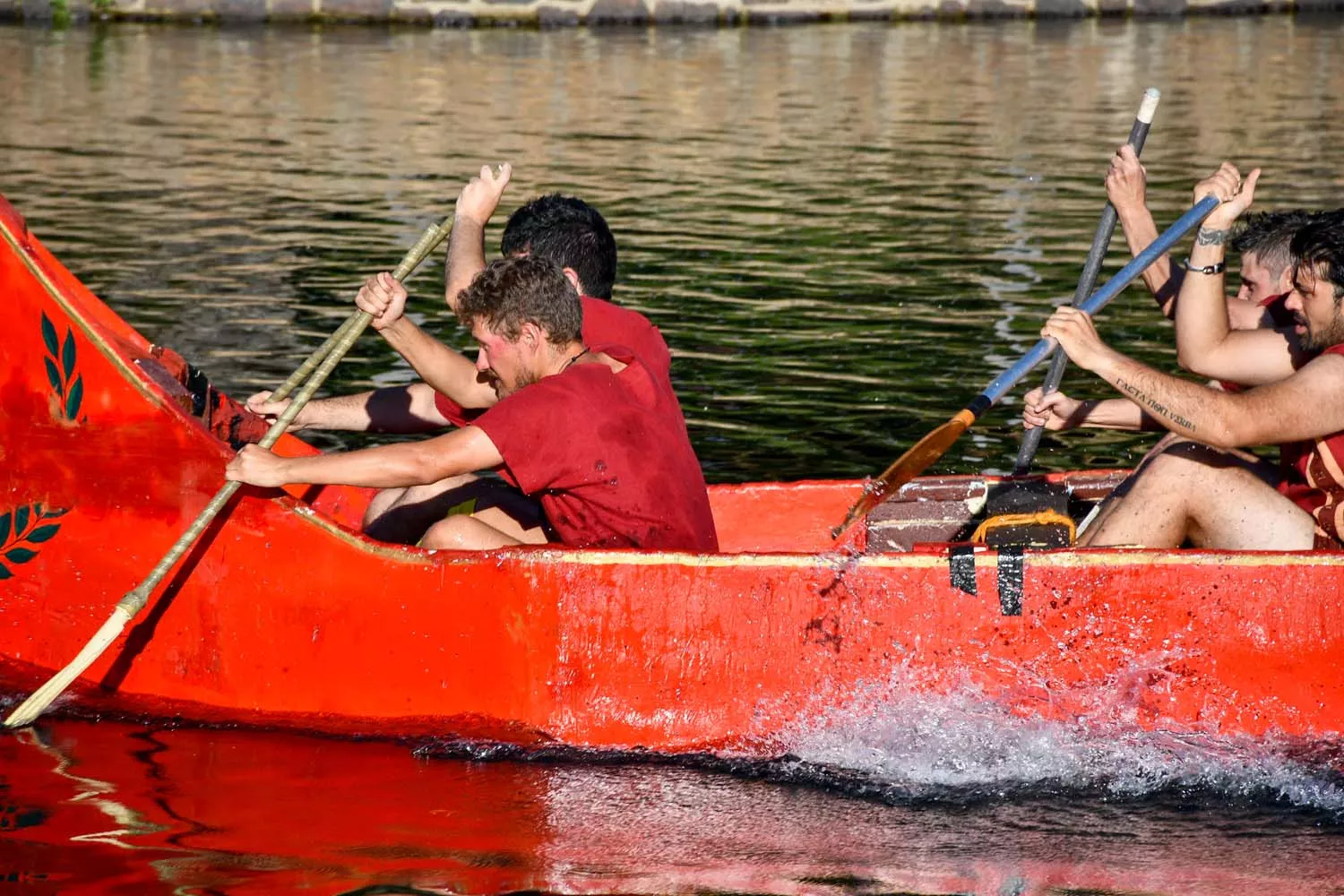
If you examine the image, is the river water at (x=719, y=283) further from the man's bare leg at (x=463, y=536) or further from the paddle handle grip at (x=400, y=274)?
the paddle handle grip at (x=400, y=274)

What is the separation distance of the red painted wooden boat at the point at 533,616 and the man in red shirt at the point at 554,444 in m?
0.17

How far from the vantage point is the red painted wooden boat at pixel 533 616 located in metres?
5.32

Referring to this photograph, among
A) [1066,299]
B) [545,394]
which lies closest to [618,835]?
[545,394]

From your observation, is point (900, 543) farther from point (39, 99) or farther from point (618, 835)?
point (39, 99)

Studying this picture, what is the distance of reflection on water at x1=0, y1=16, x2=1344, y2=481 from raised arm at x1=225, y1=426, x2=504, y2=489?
12.0ft

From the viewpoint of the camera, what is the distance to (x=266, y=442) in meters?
5.61

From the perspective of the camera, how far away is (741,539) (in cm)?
678

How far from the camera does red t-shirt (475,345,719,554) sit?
5.18m

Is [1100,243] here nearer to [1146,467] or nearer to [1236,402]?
[1146,467]

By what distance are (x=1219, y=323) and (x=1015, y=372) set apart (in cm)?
61

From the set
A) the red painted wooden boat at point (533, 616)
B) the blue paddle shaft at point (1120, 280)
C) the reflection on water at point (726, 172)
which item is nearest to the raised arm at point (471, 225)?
the red painted wooden boat at point (533, 616)

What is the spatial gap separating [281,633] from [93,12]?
2692 cm

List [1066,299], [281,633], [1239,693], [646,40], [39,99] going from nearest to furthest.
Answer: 1. [1239,693]
2. [281,633]
3. [1066,299]
4. [39,99]
5. [646,40]

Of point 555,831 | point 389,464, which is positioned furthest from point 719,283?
point 555,831
